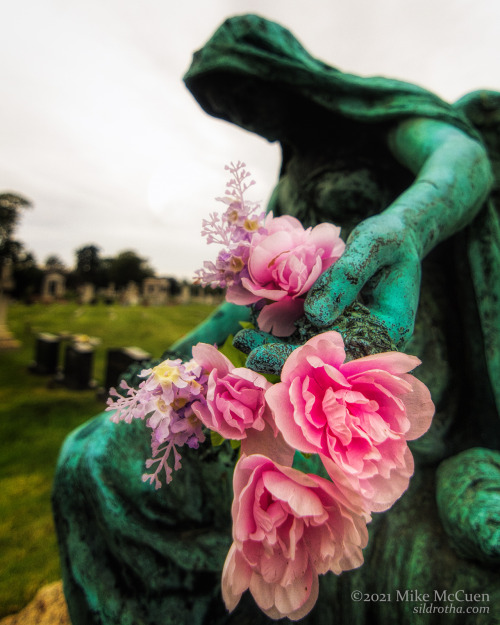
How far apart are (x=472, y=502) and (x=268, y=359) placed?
816mm

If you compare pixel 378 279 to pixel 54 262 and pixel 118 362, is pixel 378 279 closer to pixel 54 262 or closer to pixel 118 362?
pixel 118 362

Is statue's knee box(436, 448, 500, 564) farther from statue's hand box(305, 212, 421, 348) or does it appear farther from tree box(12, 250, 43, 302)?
tree box(12, 250, 43, 302)

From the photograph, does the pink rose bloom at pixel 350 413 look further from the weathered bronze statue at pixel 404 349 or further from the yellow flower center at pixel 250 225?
the yellow flower center at pixel 250 225

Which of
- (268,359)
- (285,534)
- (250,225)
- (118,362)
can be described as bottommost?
(118,362)

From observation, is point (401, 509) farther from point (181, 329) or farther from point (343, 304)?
point (181, 329)

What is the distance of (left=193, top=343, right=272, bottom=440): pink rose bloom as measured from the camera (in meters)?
0.65

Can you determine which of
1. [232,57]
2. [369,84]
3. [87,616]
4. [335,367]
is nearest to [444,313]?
[369,84]

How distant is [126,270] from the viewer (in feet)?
156

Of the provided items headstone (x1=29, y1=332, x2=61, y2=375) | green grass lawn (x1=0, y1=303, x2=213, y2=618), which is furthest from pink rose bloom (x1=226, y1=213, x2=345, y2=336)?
headstone (x1=29, y1=332, x2=61, y2=375)

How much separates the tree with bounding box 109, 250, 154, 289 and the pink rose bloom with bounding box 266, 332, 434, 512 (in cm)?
4842

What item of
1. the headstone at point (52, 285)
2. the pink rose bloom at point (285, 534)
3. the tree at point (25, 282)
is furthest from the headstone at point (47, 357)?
the headstone at point (52, 285)

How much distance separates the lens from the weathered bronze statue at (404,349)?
3.53 ft

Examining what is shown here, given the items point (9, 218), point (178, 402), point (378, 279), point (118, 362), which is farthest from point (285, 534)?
point (9, 218)

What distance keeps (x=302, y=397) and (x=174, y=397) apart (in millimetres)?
229
